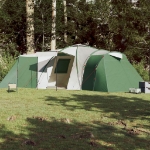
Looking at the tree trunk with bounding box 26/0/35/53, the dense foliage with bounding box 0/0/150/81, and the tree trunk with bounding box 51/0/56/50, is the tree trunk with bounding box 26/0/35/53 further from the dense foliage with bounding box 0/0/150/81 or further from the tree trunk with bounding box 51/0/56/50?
the tree trunk with bounding box 51/0/56/50

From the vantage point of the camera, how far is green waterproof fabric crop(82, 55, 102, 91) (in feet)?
51.7

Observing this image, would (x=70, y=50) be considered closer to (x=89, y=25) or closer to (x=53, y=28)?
(x=53, y=28)

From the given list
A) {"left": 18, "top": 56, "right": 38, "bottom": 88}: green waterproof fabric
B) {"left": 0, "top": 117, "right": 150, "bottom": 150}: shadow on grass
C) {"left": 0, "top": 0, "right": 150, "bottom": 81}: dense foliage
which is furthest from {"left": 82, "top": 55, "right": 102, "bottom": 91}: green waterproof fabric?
{"left": 0, "top": 117, "right": 150, "bottom": 150}: shadow on grass

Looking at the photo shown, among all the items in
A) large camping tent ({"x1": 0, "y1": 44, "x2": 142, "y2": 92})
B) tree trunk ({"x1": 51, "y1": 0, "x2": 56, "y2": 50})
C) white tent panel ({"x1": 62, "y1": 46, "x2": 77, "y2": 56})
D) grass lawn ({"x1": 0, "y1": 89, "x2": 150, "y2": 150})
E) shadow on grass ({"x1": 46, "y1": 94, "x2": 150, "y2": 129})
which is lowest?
shadow on grass ({"x1": 46, "y1": 94, "x2": 150, "y2": 129})

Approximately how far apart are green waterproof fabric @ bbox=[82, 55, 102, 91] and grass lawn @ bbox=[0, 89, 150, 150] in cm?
485

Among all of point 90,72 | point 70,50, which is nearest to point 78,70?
point 90,72

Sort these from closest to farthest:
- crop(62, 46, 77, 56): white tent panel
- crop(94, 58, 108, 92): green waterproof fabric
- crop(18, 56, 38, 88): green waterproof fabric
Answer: crop(94, 58, 108, 92): green waterproof fabric → crop(62, 46, 77, 56): white tent panel → crop(18, 56, 38, 88): green waterproof fabric

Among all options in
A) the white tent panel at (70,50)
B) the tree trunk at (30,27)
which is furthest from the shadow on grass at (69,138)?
the tree trunk at (30,27)

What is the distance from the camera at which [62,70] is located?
1752 centimetres

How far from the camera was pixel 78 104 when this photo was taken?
1073cm

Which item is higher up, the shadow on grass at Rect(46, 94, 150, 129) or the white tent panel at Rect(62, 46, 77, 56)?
the white tent panel at Rect(62, 46, 77, 56)

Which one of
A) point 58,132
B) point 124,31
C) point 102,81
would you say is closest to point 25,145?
point 58,132

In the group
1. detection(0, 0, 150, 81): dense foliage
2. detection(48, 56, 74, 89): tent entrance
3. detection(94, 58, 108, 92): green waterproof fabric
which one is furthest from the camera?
detection(0, 0, 150, 81): dense foliage

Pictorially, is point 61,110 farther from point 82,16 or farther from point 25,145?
point 82,16
